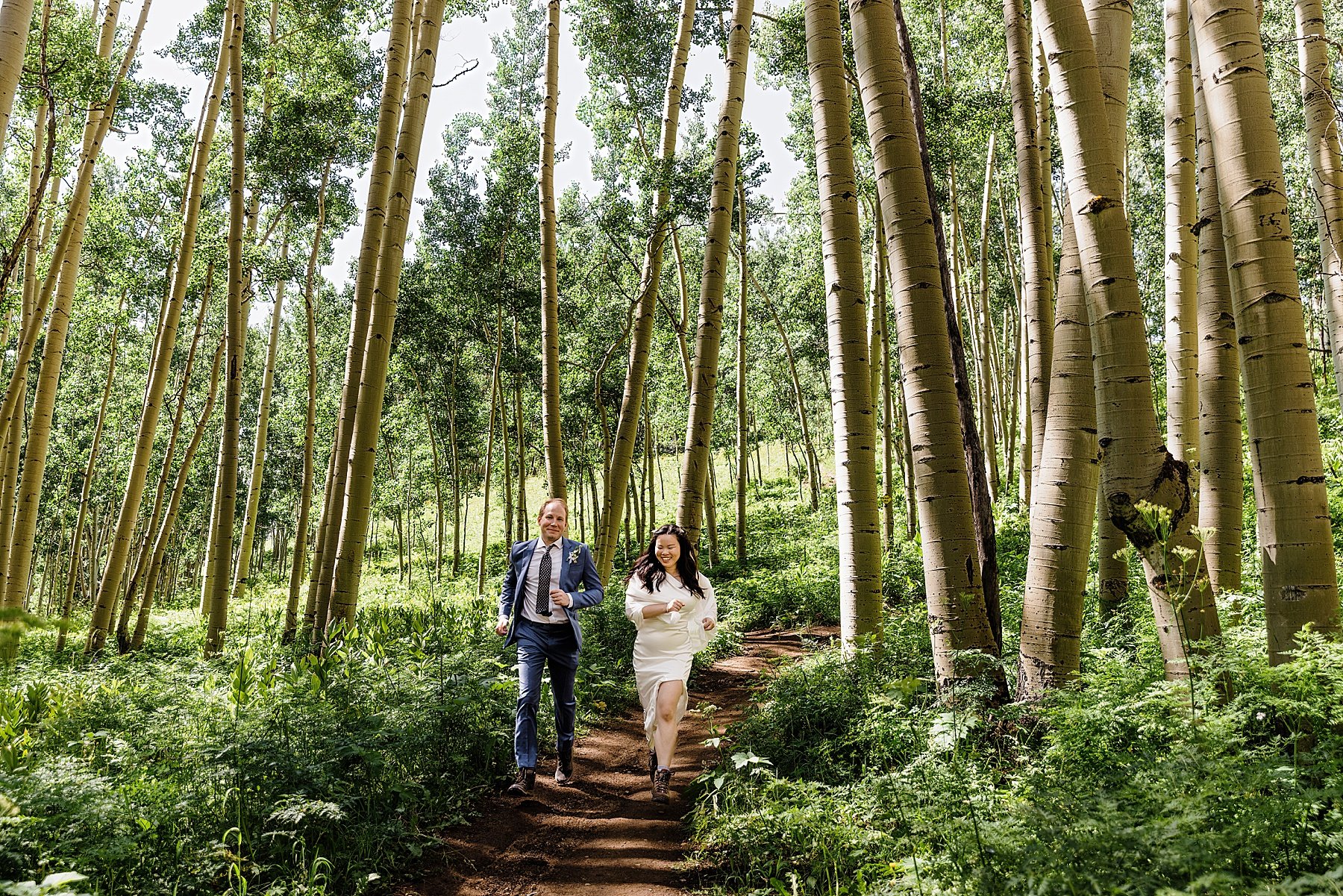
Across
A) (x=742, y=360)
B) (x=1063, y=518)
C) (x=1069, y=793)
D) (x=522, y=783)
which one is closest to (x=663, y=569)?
(x=522, y=783)

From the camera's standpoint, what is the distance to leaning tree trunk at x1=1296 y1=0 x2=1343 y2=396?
6.03m

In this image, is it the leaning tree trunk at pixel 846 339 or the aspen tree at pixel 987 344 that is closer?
the leaning tree trunk at pixel 846 339

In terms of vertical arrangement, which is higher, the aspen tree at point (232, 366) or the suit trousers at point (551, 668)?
the aspen tree at point (232, 366)

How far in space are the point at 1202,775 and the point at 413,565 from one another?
30.3 metres

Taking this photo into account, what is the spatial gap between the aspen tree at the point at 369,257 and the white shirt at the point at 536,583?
287 cm

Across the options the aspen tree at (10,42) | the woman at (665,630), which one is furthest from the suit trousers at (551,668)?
the aspen tree at (10,42)

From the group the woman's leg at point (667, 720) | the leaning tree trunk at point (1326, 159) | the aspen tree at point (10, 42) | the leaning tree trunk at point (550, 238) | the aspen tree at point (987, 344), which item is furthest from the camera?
the aspen tree at point (987, 344)

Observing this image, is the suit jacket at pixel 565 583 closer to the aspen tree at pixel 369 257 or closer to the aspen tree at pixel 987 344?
the aspen tree at pixel 369 257

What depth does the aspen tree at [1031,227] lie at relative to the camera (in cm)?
560

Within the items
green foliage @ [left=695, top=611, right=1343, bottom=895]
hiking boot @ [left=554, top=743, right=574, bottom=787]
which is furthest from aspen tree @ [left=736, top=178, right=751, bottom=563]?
green foliage @ [left=695, top=611, right=1343, bottom=895]

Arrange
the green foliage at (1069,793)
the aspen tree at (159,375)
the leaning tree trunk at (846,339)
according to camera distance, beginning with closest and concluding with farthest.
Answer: the green foliage at (1069,793)
the leaning tree trunk at (846,339)
the aspen tree at (159,375)

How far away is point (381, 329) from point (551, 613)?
355 cm

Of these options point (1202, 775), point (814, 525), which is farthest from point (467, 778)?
point (814, 525)

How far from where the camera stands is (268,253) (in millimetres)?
12695
